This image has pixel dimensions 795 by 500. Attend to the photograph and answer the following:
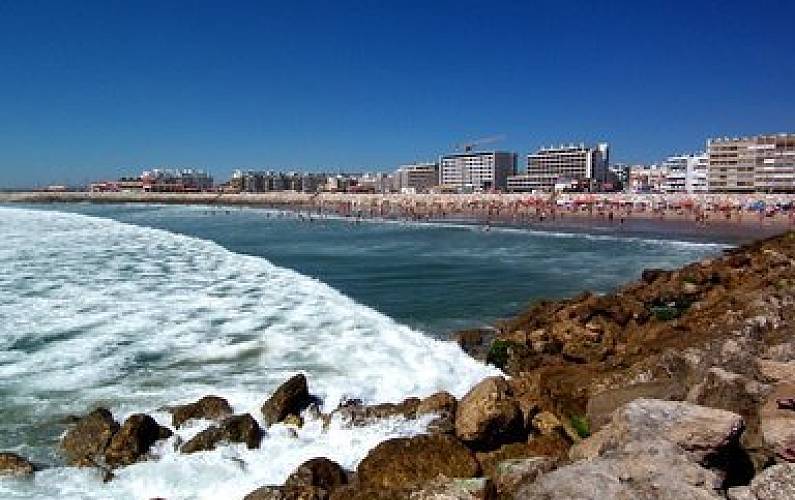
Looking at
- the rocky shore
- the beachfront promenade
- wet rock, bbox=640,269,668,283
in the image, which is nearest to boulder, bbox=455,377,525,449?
the rocky shore

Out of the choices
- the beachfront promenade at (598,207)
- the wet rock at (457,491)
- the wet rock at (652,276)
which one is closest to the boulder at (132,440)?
the wet rock at (457,491)

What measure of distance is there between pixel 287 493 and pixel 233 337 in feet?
26.6

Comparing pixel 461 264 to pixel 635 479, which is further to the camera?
pixel 461 264

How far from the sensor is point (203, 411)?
376 inches

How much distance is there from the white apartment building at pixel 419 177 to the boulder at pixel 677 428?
182802mm

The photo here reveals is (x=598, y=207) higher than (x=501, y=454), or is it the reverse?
(x=501, y=454)

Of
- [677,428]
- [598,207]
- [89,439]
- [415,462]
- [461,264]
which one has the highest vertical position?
[677,428]

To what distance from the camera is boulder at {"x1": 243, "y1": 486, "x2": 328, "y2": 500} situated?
22.3ft

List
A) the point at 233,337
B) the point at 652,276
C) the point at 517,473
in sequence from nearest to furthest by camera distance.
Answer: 1. the point at 517,473
2. the point at 233,337
3. the point at 652,276

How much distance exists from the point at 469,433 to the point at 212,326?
30.0ft

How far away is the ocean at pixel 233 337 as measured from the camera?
8.49 m

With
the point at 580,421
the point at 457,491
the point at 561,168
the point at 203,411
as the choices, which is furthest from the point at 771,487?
the point at 561,168

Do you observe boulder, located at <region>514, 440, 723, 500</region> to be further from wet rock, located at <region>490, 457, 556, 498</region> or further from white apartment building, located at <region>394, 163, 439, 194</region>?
white apartment building, located at <region>394, 163, 439, 194</region>

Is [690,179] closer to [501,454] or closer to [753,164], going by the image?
[753,164]
